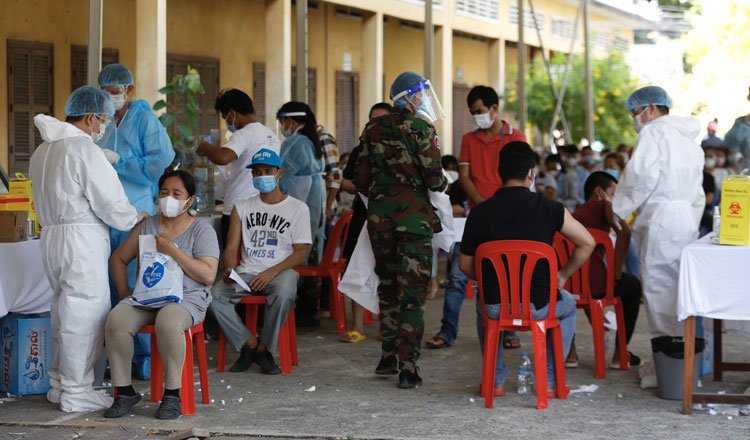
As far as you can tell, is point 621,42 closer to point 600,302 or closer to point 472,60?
point 472,60

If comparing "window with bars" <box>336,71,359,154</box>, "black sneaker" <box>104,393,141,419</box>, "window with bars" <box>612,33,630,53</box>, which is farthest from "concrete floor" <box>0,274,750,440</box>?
"window with bars" <box>612,33,630,53</box>

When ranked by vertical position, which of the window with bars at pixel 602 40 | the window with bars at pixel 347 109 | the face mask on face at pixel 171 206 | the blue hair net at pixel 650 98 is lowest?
the face mask on face at pixel 171 206

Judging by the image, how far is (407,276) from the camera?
5516mm

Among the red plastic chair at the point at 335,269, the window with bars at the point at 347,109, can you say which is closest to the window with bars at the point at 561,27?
the window with bars at the point at 347,109

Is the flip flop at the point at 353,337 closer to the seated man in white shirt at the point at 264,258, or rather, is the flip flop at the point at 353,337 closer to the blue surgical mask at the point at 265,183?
the seated man in white shirt at the point at 264,258

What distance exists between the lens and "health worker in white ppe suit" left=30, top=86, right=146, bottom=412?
4871mm

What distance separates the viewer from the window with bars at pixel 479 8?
1905 cm

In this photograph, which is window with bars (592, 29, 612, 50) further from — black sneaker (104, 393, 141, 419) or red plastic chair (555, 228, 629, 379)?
black sneaker (104, 393, 141, 419)

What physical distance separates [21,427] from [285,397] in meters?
1.33

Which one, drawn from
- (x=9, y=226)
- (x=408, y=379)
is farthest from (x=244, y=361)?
(x=9, y=226)

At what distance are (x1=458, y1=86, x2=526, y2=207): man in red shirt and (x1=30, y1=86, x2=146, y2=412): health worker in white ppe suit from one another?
2485mm

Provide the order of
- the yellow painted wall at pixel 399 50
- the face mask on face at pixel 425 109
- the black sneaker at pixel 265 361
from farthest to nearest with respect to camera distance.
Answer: the yellow painted wall at pixel 399 50 < the black sneaker at pixel 265 361 < the face mask on face at pixel 425 109

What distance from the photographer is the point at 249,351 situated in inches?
233

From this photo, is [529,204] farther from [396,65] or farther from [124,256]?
[396,65]
